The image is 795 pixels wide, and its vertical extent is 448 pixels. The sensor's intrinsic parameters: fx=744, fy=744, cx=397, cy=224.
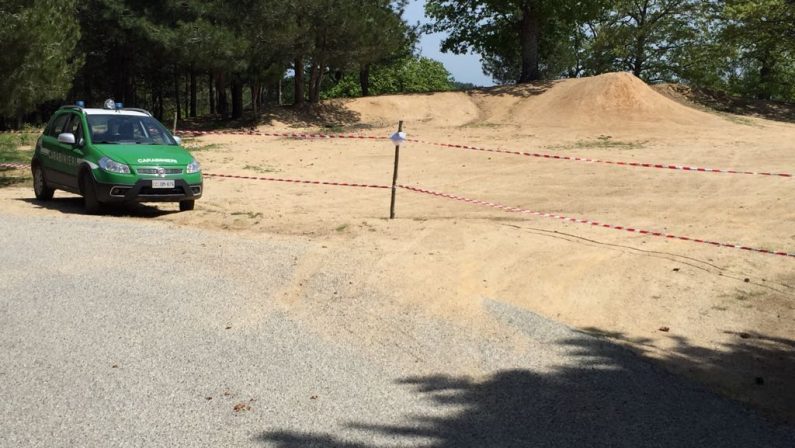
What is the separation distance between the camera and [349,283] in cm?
752

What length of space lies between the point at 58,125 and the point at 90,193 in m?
2.15

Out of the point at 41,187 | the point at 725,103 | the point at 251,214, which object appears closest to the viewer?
the point at 251,214

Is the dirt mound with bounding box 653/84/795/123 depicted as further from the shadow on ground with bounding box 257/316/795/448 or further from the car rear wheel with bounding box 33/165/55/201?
the shadow on ground with bounding box 257/316/795/448

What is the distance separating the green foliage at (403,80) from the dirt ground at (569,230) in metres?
33.4

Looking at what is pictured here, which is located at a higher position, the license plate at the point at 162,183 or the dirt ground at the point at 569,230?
the license plate at the point at 162,183

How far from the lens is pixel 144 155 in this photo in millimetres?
11469

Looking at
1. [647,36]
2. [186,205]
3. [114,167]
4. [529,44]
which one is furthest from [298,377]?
[647,36]

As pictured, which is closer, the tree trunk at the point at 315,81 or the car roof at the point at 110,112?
the car roof at the point at 110,112

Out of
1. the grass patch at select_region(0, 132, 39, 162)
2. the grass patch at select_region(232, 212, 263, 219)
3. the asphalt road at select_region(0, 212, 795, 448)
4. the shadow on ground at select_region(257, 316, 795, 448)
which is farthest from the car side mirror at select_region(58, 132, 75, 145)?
the grass patch at select_region(0, 132, 39, 162)

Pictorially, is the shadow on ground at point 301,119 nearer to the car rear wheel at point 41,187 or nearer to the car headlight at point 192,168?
the car rear wheel at point 41,187

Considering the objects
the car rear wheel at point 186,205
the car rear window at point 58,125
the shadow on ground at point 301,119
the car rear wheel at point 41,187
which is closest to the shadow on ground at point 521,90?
the shadow on ground at point 301,119


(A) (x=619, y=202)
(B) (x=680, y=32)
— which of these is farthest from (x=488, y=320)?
(B) (x=680, y=32)

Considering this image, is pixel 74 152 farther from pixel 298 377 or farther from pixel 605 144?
pixel 605 144

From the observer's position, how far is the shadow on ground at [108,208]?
39.1 feet
